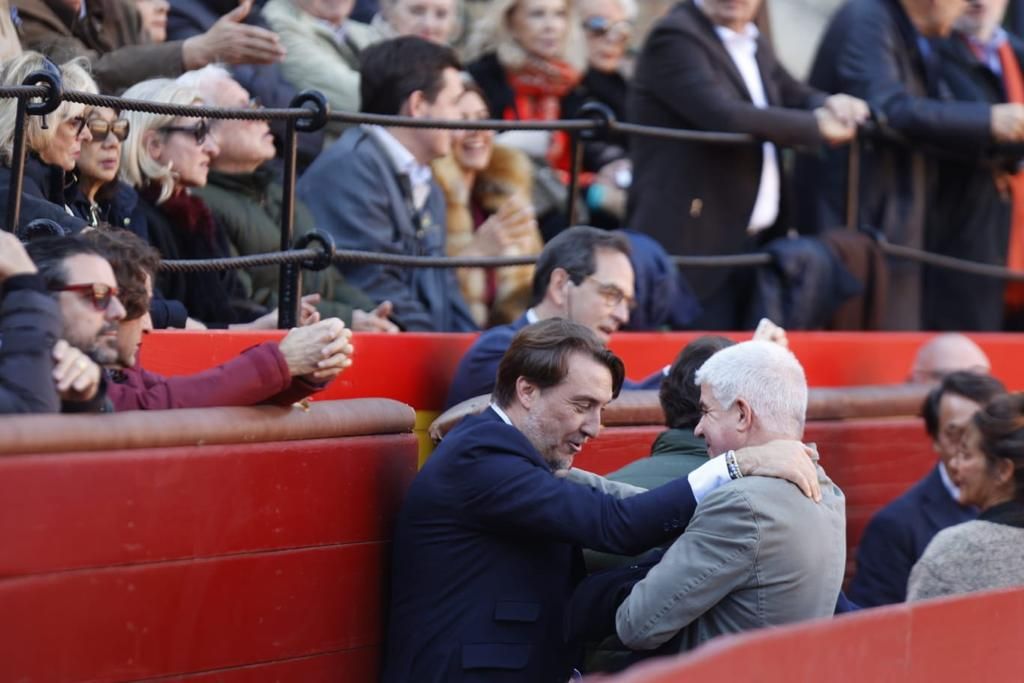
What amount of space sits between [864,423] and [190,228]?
289cm

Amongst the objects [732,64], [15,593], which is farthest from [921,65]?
[15,593]

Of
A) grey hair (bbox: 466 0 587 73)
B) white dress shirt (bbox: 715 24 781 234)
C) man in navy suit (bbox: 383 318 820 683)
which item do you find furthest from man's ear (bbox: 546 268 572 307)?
grey hair (bbox: 466 0 587 73)

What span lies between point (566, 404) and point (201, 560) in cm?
98

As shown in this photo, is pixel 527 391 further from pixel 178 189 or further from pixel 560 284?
pixel 178 189

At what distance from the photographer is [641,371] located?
7.24 metres

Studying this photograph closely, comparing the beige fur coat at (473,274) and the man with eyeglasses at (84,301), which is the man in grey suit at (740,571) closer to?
the man with eyeglasses at (84,301)

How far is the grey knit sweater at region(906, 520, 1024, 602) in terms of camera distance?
561cm

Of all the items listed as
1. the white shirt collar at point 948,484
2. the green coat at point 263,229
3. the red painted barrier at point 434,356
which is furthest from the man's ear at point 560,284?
the white shirt collar at point 948,484

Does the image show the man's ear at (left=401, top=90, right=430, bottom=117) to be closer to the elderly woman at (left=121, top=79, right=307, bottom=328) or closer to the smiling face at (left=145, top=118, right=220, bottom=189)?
the elderly woman at (left=121, top=79, right=307, bottom=328)

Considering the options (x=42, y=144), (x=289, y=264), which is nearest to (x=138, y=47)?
(x=289, y=264)

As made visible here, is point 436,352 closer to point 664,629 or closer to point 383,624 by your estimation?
point 383,624

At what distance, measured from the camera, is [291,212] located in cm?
620

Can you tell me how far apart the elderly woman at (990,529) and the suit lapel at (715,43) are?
8.42ft

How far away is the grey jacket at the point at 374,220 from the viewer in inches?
271
